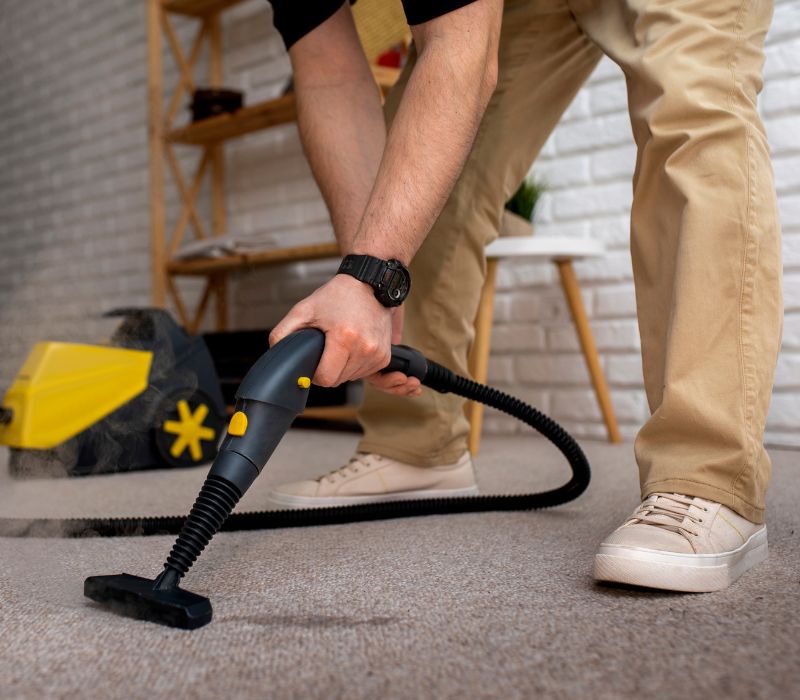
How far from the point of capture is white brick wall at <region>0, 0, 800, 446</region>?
6.66ft

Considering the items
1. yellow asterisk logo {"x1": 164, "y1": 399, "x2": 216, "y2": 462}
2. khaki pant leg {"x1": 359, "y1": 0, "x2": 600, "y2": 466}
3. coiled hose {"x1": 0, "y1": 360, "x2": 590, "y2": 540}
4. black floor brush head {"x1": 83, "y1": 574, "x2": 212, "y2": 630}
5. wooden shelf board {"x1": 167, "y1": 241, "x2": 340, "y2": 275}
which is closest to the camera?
black floor brush head {"x1": 83, "y1": 574, "x2": 212, "y2": 630}

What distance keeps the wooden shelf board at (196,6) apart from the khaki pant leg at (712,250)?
2136 millimetres

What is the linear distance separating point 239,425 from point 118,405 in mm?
992

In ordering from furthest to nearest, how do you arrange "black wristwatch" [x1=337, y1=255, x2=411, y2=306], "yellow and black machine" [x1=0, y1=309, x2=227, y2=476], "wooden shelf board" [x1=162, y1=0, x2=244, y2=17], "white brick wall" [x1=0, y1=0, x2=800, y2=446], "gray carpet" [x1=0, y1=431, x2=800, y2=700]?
1. "wooden shelf board" [x1=162, y1=0, x2=244, y2=17]
2. "white brick wall" [x1=0, y1=0, x2=800, y2=446]
3. "yellow and black machine" [x1=0, y1=309, x2=227, y2=476]
4. "black wristwatch" [x1=337, y1=255, x2=411, y2=306]
5. "gray carpet" [x1=0, y1=431, x2=800, y2=700]

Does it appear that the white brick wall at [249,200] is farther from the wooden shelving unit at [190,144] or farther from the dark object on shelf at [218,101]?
the dark object on shelf at [218,101]

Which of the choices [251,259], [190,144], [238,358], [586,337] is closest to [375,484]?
[586,337]

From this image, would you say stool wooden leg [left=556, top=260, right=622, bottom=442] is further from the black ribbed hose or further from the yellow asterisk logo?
the black ribbed hose

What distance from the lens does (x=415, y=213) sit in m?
0.83

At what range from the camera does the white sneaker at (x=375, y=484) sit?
120cm

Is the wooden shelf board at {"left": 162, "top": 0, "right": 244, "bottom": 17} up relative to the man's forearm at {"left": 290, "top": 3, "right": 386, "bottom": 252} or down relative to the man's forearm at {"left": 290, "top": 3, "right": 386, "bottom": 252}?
up

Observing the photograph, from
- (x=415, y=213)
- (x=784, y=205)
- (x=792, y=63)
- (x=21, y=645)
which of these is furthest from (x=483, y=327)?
(x=21, y=645)

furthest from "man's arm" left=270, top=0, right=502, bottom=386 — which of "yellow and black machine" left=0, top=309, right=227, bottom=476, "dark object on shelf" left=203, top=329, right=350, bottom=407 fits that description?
"dark object on shelf" left=203, top=329, right=350, bottom=407

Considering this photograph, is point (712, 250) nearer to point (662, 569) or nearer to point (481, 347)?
point (662, 569)

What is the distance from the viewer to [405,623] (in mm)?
696
